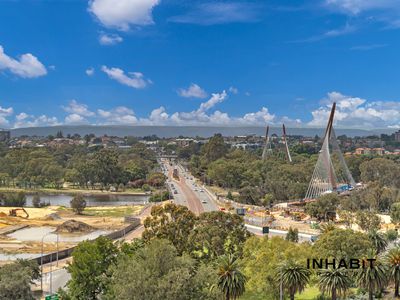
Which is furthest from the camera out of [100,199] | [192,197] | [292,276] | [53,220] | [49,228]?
[100,199]

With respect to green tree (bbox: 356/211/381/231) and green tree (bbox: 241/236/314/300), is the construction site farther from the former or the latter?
green tree (bbox: 356/211/381/231)

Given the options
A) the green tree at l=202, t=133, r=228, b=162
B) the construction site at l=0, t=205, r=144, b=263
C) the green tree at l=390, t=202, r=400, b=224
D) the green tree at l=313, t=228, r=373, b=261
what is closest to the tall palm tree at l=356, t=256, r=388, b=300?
the green tree at l=313, t=228, r=373, b=261

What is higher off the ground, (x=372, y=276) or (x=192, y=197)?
(x=372, y=276)

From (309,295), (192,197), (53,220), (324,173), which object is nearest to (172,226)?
(309,295)

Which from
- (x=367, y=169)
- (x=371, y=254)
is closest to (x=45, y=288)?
(x=371, y=254)

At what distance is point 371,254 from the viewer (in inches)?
1328

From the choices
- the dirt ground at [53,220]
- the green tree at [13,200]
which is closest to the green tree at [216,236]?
the dirt ground at [53,220]

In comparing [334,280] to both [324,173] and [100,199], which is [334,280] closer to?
[324,173]

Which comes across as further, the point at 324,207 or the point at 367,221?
the point at 324,207

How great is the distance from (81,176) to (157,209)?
109 meters

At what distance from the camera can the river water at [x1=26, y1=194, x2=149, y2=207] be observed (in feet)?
386

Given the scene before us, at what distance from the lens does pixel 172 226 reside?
40125mm

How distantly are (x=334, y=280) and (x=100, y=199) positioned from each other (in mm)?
101863

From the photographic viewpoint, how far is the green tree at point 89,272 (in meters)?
33.2
